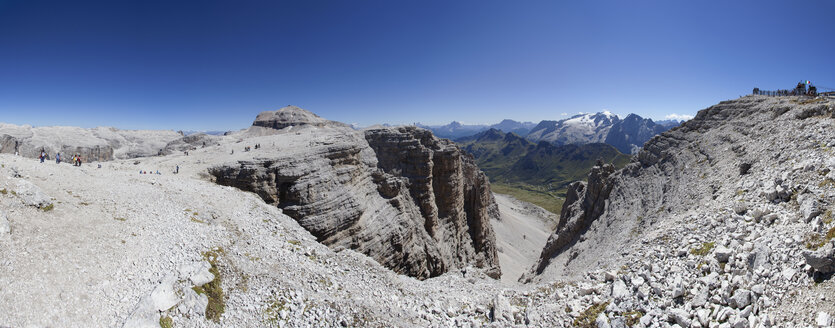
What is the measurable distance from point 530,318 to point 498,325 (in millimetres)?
1858

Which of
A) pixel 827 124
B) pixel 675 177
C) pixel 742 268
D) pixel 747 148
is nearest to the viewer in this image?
pixel 742 268

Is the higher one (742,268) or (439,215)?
(742,268)

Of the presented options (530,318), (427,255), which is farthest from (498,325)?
(427,255)

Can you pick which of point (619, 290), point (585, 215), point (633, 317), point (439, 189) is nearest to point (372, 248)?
point (439, 189)

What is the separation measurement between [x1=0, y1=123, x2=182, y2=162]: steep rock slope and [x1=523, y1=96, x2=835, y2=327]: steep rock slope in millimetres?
122897

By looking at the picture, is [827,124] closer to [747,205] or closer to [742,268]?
[747,205]

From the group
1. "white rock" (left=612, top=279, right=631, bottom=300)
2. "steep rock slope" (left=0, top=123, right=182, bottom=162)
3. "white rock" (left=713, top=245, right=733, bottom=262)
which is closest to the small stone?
"white rock" (left=713, top=245, right=733, bottom=262)

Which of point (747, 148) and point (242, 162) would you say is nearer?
point (747, 148)

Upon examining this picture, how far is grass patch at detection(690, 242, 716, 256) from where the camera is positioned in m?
16.3

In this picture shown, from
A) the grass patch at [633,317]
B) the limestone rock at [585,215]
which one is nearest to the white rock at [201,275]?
the grass patch at [633,317]

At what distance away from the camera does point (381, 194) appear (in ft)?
158

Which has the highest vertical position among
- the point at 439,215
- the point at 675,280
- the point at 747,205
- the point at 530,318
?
the point at 747,205

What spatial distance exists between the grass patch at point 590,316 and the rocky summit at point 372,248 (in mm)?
91

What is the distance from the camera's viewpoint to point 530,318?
1753 cm
